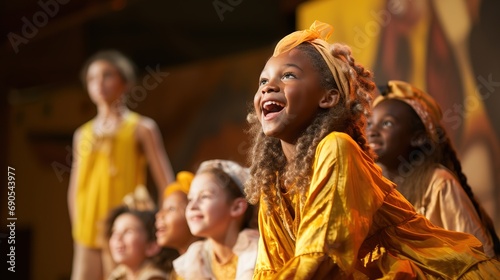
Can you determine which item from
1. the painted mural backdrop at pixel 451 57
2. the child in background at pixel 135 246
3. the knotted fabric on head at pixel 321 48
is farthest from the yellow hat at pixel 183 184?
the knotted fabric on head at pixel 321 48

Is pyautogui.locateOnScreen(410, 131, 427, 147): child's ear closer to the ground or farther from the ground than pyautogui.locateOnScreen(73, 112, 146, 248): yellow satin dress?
closer to the ground

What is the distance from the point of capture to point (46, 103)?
20.5 ft

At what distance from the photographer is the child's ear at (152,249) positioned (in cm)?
394

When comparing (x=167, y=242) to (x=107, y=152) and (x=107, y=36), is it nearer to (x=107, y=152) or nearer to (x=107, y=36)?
(x=107, y=152)

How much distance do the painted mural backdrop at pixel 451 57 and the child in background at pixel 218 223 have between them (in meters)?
1.13

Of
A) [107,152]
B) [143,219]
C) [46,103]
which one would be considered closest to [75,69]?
[46,103]

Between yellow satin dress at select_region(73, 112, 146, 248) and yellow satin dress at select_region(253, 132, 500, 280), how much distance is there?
264 cm

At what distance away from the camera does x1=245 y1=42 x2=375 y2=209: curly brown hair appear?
225 cm

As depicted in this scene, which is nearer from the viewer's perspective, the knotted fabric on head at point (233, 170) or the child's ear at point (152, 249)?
the knotted fabric on head at point (233, 170)

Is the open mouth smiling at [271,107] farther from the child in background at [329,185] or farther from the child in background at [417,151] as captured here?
the child in background at [417,151]

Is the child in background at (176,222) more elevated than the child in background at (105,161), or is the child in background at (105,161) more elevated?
the child in background at (105,161)

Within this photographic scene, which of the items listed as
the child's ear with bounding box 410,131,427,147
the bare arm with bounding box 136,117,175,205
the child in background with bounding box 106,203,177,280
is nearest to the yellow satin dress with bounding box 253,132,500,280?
the child's ear with bounding box 410,131,427,147

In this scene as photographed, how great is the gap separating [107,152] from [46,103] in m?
1.47

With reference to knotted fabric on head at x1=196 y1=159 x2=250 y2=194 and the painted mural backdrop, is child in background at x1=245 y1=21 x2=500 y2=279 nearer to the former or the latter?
knotted fabric on head at x1=196 y1=159 x2=250 y2=194
